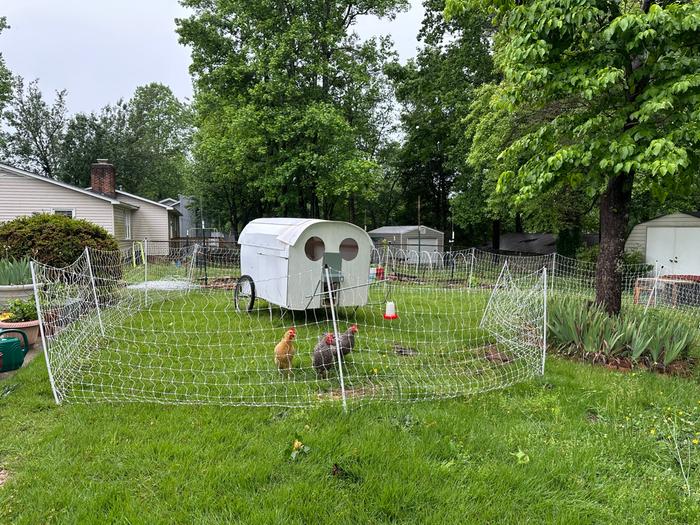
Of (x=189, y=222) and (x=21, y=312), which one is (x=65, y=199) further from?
(x=189, y=222)

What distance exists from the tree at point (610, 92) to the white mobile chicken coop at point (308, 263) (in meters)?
2.82

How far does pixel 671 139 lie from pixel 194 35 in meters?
18.9

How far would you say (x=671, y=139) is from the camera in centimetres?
416

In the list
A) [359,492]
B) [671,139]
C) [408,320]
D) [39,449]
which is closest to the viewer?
[359,492]

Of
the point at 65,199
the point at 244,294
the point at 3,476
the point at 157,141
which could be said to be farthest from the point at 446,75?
the point at 157,141

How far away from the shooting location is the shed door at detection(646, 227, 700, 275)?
14.1m

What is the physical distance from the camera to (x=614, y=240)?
556 centimetres

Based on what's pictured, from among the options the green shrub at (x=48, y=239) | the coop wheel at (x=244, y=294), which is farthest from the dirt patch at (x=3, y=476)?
the green shrub at (x=48, y=239)

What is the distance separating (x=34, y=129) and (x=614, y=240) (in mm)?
34935

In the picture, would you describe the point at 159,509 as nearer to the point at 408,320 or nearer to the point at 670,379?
the point at 670,379

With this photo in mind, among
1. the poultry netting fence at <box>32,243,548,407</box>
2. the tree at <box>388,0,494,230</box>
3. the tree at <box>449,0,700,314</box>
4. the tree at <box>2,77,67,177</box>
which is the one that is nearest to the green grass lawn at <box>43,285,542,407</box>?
the poultry netting fence at <box>32,243,548,407</box>

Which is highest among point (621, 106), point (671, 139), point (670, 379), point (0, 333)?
point (621, 106)

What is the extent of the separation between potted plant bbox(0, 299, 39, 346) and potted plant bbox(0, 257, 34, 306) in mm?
983

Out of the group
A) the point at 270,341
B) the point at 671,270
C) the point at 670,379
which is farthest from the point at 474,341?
the point at 671,270
